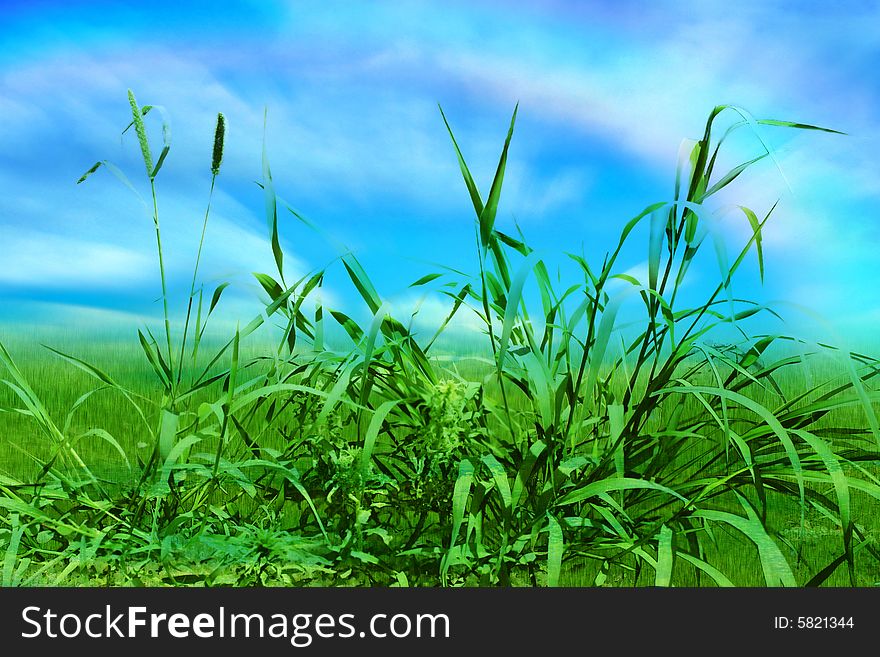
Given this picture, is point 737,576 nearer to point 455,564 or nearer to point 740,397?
point 740,397

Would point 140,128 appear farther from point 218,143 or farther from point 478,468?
point 478,468

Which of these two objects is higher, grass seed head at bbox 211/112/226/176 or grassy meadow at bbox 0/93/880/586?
grass seed head at bbox 211/112/226/176

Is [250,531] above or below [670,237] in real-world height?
below

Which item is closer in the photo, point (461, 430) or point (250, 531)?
point (461, 430)

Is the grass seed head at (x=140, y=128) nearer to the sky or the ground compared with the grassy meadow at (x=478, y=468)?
nearer to the sky

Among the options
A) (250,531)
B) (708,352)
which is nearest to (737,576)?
(708,352)

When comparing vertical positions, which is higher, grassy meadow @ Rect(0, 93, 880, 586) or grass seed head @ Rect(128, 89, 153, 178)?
grass seed head @ Rect(128, 89, 153, 178)

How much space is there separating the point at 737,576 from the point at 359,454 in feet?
2.69

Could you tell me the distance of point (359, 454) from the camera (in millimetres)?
1547

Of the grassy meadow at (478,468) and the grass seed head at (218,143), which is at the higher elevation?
the grass seed head at (218,143)

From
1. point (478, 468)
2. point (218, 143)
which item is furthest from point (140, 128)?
point (478, 468)

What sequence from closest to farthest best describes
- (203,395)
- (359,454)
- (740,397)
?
(740,397), (359,454), (203,395)
